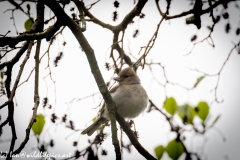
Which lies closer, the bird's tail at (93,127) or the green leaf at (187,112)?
the green leaf at (187,112)

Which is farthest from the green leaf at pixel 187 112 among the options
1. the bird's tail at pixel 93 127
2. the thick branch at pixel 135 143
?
the bird's tail at pixel 93 127

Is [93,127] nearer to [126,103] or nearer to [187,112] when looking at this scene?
[126,103]

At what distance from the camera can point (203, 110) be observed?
3.08m

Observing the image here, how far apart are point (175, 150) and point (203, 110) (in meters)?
0.57

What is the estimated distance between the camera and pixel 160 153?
2.93 metres

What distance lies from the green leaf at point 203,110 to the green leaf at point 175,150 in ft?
1.32

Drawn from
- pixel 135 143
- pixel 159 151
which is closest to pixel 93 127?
pixel 135 143

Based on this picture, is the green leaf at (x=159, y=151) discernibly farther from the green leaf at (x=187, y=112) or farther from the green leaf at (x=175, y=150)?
the green leaf at (x=187, y=112)

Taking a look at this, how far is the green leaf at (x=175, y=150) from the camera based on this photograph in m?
2.85

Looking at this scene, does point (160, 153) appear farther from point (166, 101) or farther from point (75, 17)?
point (75, 17)

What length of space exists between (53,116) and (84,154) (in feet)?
2.04

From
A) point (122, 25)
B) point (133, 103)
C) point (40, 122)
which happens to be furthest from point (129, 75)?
point (40, 122)

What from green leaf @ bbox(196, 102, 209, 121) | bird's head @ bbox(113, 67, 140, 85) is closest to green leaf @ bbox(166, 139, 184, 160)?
green leaf @ bbox(196, 102, 209, 121)

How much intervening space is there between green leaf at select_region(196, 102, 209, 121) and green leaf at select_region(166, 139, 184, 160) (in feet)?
1.32
